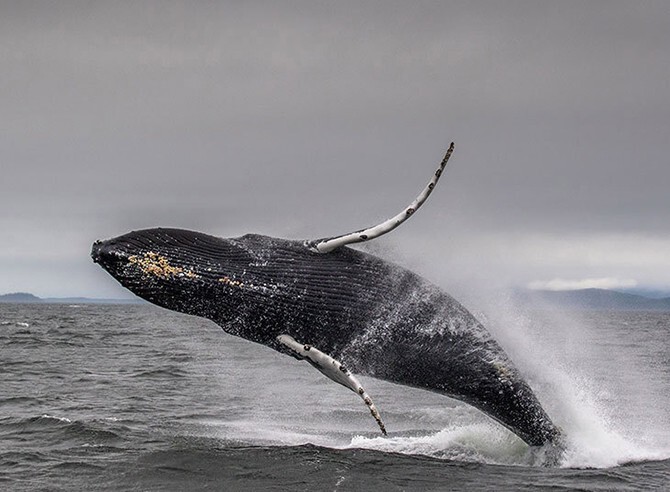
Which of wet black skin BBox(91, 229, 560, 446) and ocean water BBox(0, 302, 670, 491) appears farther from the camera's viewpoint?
wet black skin BBox(91, 229, 560, 446)

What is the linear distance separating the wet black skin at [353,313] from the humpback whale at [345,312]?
0.04 ft

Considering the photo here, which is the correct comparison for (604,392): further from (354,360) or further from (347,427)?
(354,360)

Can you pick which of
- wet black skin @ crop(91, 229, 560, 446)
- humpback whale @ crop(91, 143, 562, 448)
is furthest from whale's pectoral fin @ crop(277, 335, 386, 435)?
wet black skin @ crop(91, 229, 560, 446)

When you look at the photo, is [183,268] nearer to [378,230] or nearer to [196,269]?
[196,269]

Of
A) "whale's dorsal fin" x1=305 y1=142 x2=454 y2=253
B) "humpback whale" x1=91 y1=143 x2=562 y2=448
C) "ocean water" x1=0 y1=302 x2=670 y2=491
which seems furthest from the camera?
"humpback whale" x1=91 y1=143 x2=562 y2=448

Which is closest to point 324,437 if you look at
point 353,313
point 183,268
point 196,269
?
point 353,313

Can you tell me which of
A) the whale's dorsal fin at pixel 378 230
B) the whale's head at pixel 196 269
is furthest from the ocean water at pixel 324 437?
the whale's dorsal fin at pixel 378 230

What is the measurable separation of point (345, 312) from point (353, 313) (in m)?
0.10

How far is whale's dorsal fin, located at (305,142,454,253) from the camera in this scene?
978 cm

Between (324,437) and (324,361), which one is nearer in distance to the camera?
(324,361)

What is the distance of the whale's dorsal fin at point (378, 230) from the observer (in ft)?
32.1

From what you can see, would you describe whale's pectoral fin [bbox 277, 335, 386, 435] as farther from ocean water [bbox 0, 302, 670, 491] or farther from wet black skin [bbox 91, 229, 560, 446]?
ocean water [bbox 0, 302, 670, 491]

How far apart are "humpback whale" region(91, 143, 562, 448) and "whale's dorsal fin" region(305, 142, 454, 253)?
19mm

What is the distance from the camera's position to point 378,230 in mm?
10094
